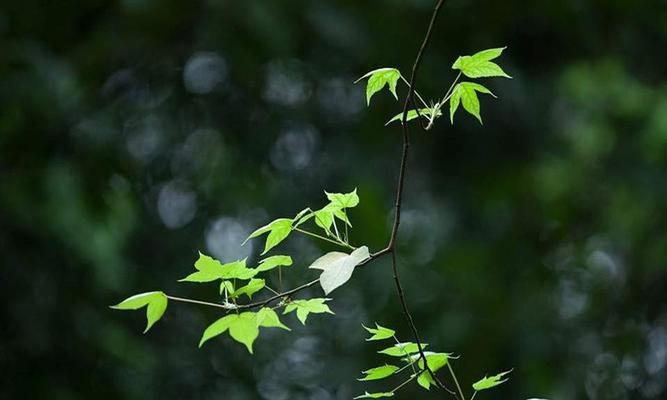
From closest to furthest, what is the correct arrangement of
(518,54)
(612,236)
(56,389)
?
(56,389), (612,236), (518,54)

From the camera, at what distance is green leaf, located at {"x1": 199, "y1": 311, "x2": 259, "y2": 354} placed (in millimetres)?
603

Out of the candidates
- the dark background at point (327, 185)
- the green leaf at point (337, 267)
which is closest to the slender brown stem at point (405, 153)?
the green leaf at point (337, 267)

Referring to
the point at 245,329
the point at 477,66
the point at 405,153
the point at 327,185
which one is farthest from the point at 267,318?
the point at 327,185

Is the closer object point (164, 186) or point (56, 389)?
point (56, 389)

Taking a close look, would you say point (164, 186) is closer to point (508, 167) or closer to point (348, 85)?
point (348, 85)

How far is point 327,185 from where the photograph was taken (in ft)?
10.5

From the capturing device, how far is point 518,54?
130 inches

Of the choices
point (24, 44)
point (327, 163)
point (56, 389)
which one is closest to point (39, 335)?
point (56, 389)

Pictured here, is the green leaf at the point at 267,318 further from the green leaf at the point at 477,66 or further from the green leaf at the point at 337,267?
the green leaf at the point at 477,66

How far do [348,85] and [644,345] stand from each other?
4.15ft

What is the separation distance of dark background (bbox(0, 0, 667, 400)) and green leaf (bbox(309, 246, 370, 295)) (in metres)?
1.89

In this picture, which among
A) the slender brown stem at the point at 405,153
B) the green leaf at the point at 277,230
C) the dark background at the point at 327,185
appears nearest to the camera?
the slender brown stem at the point at 405,153

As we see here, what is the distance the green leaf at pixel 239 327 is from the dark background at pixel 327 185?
1.93 metres

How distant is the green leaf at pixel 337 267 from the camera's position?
633 mm
